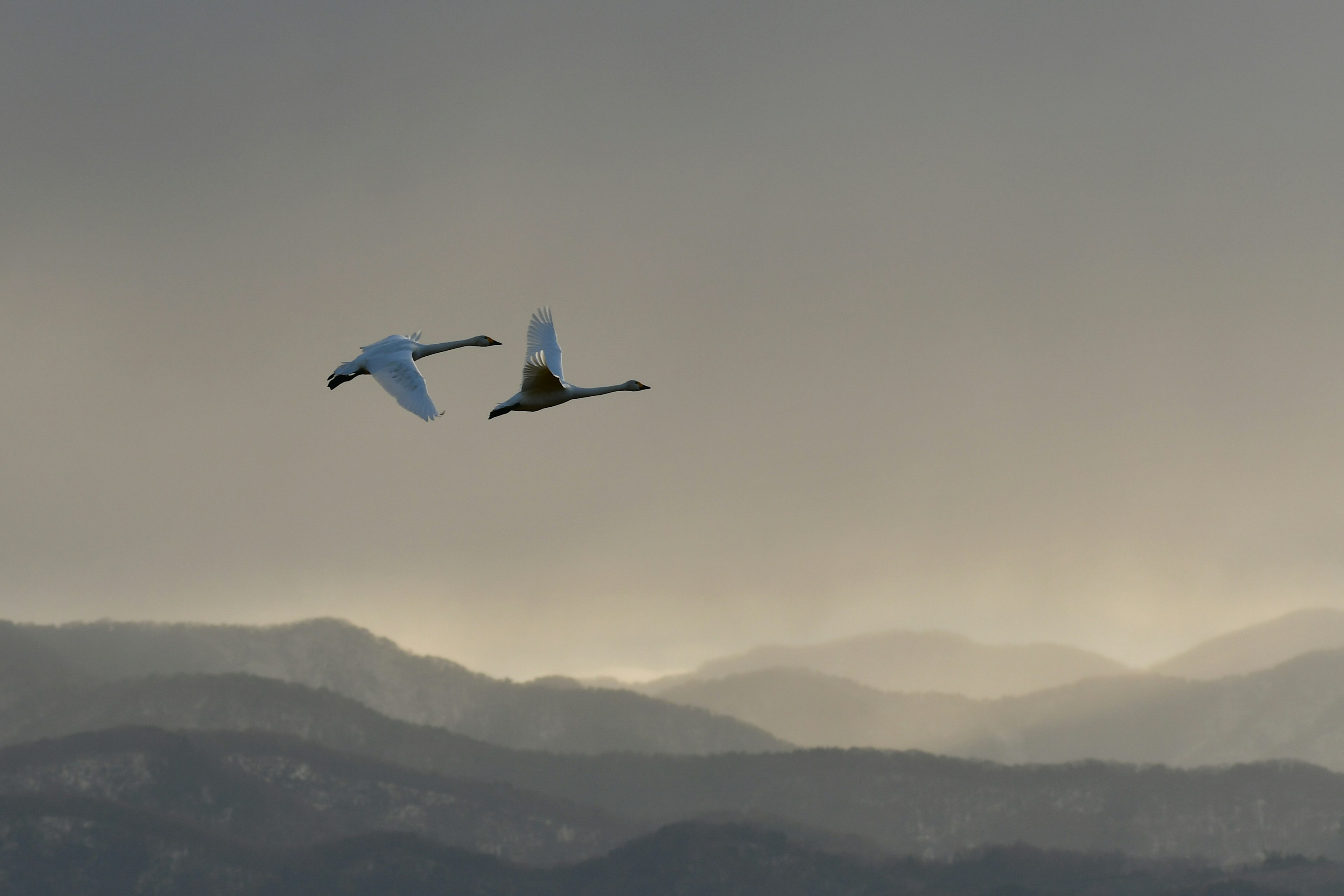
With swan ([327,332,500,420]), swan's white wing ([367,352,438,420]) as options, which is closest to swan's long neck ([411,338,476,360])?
swan ([327,332,500,420])

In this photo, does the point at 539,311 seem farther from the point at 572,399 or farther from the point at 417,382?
the point at 417,382

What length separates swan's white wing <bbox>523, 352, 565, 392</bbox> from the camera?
87.9 meters

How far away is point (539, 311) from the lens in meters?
101

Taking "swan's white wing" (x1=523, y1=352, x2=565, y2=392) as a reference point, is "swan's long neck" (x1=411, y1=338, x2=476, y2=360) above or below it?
above

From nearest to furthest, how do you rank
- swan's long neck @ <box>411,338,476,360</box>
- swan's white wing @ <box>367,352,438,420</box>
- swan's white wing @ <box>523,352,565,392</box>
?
swan's white wing @ <box>367,352,438,420</box> < swan's white wing @ <box>523,352,565,392</box> < swan's long neck @ <box>411,338,476,360</box>

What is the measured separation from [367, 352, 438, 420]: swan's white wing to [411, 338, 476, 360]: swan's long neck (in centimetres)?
1205

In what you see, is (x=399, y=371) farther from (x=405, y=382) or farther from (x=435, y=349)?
(x=435, y=349)

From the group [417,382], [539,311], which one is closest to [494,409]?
[417,382]

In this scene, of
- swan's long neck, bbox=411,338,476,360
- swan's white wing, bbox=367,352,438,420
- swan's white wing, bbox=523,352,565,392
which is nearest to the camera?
swan's white wing, bbox=367,352,438,420

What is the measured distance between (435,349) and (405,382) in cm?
2103

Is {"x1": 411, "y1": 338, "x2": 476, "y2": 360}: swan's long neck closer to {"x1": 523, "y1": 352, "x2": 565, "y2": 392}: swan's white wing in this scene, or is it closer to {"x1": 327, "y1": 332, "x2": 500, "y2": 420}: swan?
{"x1": 327, "y1": 332, "x2": 500, "y2": 420}: swan

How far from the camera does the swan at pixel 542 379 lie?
88438 mm

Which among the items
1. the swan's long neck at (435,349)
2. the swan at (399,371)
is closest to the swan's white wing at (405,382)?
the swan at (399,371)

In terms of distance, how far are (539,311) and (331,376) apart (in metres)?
15.2
